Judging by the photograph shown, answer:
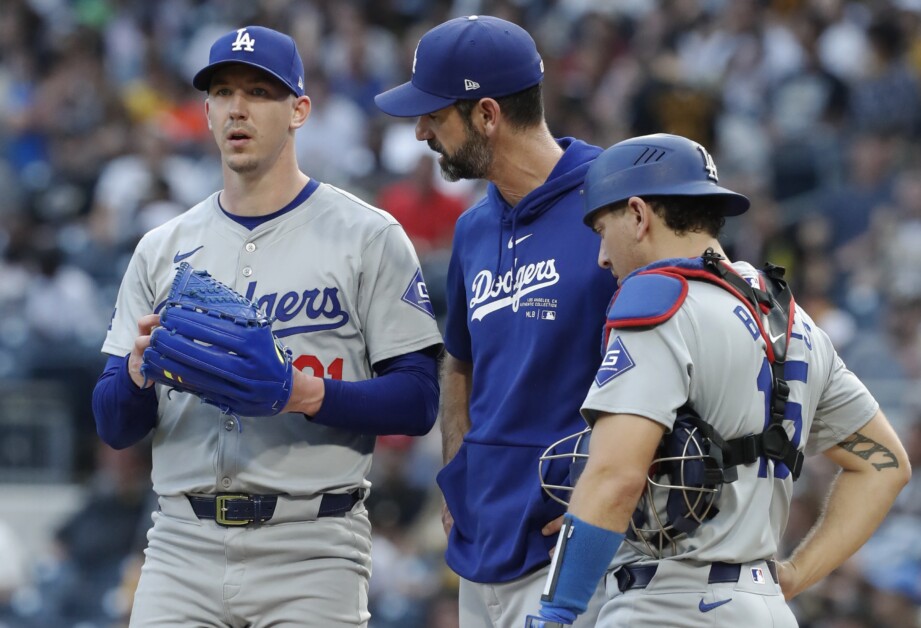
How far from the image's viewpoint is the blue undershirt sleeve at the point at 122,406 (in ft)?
12.0

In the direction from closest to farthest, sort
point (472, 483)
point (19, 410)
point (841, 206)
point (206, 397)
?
1. point (206, 397)
2. point (472, 483)
3. point (19, 410)
4. point (841, 206)

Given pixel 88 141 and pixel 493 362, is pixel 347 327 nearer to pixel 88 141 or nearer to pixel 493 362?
pixel 493 362

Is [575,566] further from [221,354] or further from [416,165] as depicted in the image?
[416,165]

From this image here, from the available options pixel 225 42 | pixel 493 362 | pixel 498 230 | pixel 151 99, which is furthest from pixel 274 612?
pixel 151 99

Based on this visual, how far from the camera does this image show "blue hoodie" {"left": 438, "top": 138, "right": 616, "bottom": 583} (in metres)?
3.54

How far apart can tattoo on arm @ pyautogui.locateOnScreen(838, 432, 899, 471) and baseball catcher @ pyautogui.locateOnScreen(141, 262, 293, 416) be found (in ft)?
4.46

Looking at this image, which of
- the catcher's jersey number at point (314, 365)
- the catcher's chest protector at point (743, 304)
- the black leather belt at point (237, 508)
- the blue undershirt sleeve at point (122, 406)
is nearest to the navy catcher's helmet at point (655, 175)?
the catcher's chest protector at point (743, 304)

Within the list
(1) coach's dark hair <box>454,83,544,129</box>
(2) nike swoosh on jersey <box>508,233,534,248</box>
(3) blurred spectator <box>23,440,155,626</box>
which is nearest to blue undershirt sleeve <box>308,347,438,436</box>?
(2) nike swoosh on jersey <box>508,233,534,248</box>

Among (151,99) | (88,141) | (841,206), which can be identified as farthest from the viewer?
(151,99)

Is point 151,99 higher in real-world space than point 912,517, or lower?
higher

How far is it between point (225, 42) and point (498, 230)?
88 centimetres

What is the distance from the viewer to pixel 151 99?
13266mm

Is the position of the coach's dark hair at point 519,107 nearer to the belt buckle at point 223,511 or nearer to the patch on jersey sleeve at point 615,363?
the patch on jersey sleeve at point 615,363

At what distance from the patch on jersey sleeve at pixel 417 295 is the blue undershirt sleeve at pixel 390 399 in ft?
0.39
